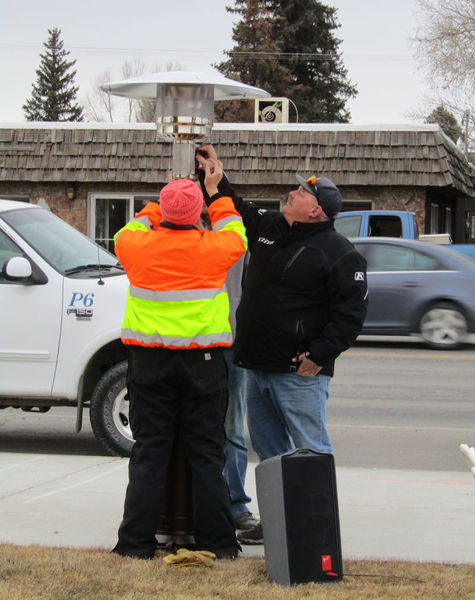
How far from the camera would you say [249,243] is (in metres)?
5.34

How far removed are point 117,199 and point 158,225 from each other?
19.3m

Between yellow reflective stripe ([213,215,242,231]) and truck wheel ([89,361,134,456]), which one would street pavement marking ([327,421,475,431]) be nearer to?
truck wheel ([89,361,134,456])

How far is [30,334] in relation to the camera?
7672 millimetres

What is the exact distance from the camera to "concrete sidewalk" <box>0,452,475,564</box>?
5.19 m

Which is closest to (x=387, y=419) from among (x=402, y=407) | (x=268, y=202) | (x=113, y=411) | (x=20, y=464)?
(x=402, y=407)

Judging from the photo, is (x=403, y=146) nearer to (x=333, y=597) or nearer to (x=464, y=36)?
(x=464, y=36)

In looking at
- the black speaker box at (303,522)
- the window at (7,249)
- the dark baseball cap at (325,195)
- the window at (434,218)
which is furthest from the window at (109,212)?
the black speaker box at (303,522)

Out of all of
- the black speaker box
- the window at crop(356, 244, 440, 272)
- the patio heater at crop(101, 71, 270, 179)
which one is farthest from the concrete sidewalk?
the window at crop(356, 244, 440, 272)

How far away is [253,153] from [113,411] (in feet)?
52.0

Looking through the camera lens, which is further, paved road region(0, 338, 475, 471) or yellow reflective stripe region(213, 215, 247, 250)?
paved road region(0, 338, 475, 471)

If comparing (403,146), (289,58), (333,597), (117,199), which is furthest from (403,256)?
(289,58)

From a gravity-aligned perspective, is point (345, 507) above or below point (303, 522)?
below

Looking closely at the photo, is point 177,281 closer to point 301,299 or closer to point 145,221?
point 145,221

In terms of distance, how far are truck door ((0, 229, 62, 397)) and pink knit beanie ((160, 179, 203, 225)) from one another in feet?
10.3
